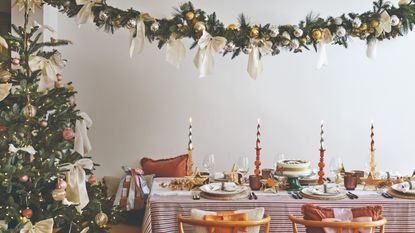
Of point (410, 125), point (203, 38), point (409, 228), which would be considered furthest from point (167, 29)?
point (410, 125)

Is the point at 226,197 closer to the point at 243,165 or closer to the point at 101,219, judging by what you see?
the point at 243,165

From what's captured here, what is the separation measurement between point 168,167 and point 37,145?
4.96 feet

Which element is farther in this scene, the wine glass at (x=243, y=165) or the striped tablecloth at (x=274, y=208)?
the wine glass at (x=243, y=165)

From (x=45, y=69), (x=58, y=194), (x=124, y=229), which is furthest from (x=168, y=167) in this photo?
(x=45, y=69)

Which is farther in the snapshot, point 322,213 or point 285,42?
point 285,42

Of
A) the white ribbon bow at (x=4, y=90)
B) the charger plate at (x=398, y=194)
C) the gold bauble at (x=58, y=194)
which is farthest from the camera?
the charger plate at (x=398, y=194)

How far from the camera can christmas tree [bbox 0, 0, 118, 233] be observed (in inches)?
90.0

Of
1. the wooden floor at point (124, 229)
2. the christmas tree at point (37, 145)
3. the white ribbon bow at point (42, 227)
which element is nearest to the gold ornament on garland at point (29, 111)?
the christmas tree at point (37, 145)

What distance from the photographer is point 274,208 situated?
271cm

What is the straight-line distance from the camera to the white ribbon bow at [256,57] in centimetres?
279

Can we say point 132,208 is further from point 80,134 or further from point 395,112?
point 395,112

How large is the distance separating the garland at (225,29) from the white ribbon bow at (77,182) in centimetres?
64

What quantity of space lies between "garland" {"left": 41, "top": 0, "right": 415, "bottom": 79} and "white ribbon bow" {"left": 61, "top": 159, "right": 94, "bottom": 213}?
64cm

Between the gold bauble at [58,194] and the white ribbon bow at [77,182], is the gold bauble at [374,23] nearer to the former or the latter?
the white ribbon bow at [77,182]
